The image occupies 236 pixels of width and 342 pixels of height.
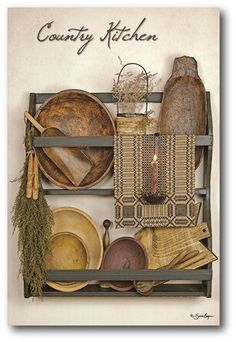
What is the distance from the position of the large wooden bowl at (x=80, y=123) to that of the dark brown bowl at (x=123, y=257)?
26cm

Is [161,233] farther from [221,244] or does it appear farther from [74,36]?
[74,36]

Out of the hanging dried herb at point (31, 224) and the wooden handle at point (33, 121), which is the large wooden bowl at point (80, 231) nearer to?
the hanging dried herb at point (31, 224)

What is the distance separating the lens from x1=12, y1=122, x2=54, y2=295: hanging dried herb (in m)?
2.04

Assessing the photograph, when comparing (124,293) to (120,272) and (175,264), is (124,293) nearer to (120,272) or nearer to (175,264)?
(120,272)

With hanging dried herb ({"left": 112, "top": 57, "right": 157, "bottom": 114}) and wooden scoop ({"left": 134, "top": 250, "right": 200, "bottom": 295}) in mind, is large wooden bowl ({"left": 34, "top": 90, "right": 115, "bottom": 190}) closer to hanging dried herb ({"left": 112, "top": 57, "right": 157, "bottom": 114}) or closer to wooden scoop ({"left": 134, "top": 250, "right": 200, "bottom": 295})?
hanging dried herb ({"left": 112, "top": 57, "right": 157, "bottom": 114})

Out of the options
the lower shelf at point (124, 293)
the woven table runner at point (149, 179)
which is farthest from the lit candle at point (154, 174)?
the lower shelf at point (124, 293)

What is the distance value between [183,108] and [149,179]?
12.2 inches

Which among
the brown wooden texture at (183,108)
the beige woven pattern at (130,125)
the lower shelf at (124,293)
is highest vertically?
the brown wooden texture at (183,108)

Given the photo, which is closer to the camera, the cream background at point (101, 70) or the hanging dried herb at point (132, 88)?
the hanging dried herb at point (132, 88)

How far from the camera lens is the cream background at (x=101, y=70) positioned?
219 cm

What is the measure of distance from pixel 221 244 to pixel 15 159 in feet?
2.90

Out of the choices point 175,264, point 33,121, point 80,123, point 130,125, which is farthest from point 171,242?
point 33,121
